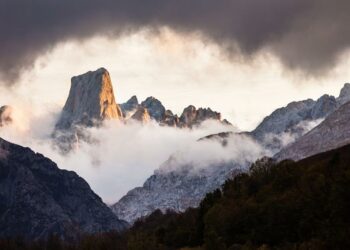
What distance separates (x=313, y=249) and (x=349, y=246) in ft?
34.8

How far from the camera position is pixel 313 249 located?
655ft

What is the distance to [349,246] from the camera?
193 meters
